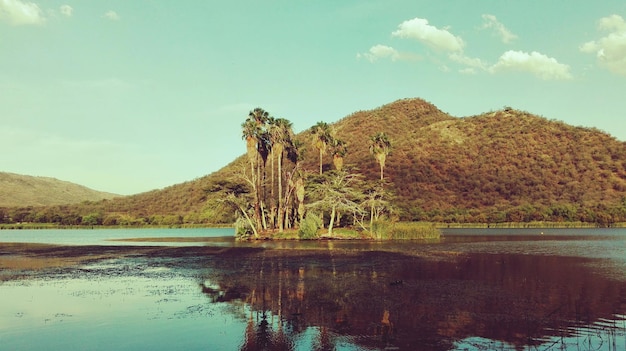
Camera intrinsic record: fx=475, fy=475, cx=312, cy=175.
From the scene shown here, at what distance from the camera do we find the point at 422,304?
2027 cm

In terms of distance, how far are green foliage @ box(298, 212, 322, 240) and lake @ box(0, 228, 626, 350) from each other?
99.2 feet

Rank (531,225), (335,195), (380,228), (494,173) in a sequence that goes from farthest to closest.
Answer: (494,173) → (531,225) → (380,228) → (335,195)

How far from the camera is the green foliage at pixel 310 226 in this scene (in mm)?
66625

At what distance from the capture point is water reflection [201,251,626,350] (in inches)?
586

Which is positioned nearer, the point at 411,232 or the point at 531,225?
the point at 411,232

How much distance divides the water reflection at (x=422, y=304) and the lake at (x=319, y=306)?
58mm

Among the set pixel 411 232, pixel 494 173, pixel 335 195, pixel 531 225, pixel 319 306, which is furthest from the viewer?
pixel 494 173

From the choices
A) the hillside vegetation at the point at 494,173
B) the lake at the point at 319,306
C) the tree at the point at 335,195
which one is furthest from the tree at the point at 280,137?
the lake at the point at 319,306

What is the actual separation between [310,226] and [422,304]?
4672cm

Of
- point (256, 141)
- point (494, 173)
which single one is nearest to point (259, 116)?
point (256, 141)

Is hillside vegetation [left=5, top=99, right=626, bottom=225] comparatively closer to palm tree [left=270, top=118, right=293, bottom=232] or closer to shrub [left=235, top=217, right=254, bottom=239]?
palm tree [left=270, top=118, right=293, bottom=232]

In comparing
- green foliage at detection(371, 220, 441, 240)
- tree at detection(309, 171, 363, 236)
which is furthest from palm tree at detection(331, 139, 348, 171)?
green foliage at detection(371, 220, 441, 240)

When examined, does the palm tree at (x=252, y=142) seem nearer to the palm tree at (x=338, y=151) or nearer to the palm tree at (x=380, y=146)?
the palm tree at (x=338, y=151)

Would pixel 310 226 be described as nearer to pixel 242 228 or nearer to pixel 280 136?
pixel 242 228
